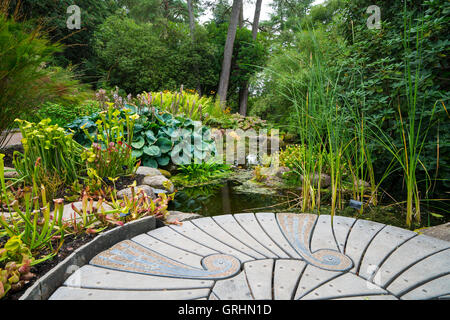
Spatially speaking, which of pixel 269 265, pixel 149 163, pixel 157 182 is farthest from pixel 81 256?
pixel 149 163

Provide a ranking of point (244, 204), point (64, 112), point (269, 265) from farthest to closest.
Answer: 1. point (64, 112)
2. point (244, 204)
3. point (269, 265)

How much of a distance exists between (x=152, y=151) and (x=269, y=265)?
2.41m

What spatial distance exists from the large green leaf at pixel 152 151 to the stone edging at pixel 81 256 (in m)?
1.69

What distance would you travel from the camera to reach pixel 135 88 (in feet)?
32.1

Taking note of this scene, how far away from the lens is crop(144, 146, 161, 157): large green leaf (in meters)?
3.22

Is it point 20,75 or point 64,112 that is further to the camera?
point 64,112

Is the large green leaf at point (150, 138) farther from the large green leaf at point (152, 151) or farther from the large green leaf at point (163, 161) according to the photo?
the large green leaf at point (163, 161)

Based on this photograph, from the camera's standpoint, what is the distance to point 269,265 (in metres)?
1.17

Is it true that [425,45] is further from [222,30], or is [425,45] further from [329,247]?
[222,30]

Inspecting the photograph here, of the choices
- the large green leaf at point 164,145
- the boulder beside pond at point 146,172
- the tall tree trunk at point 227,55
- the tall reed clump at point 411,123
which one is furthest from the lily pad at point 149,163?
the tall tree trunk at point 227,55

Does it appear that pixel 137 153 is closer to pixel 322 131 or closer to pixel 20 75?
pixel 20 75

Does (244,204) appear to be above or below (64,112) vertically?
below
